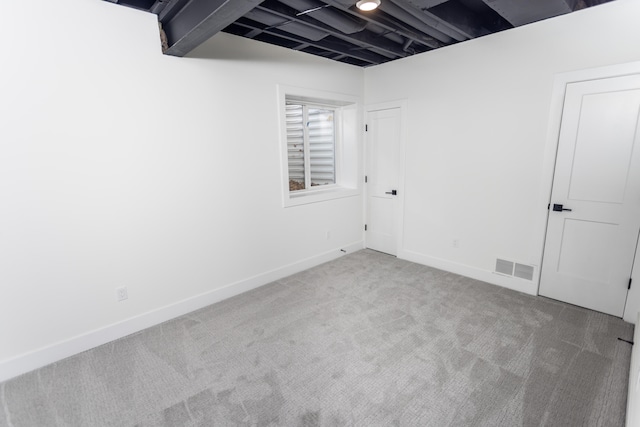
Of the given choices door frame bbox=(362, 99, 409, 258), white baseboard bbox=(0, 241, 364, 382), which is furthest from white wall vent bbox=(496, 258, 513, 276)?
white baseboard bbox=(0, 241, 364, 382)

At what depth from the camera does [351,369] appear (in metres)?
2.14

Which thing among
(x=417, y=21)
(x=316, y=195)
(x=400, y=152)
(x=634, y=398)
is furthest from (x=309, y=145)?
(x=634, y=398)

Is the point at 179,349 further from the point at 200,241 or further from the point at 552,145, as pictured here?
the point at 552,145

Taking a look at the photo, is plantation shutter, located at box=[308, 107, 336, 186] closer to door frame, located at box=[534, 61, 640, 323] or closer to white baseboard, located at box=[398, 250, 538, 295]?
white baseboard, located at box=[398, 250, 538, 295]

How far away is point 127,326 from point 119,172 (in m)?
1.32

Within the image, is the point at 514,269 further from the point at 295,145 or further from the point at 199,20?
the point at 199,20

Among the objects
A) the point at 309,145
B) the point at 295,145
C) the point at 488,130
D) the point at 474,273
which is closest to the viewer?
the point at 488,130

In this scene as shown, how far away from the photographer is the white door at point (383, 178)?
4191 millimetres

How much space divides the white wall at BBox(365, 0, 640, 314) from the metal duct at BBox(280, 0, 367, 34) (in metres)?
1.31

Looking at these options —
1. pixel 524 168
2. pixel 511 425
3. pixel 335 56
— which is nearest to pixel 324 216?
pixel 335 56

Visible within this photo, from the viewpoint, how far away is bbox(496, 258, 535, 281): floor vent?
10.4 ft

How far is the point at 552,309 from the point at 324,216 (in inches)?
104

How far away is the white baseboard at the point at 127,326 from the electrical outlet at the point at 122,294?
0.66ft

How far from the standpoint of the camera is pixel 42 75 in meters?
2.10
